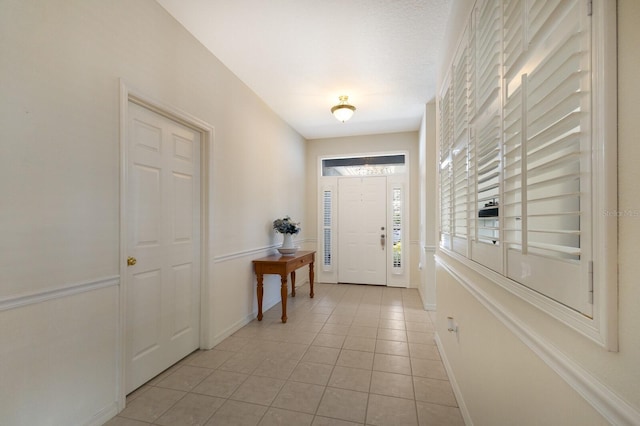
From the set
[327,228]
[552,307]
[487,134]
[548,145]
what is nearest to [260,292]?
[327,228]

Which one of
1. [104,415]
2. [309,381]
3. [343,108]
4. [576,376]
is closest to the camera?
[576,376]

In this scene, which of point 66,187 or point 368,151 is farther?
point 368,151

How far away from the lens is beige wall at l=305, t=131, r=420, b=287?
504cm

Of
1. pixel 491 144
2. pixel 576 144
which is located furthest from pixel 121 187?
pixel 576 144

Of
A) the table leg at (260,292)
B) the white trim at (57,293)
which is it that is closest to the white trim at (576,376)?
the white trim at (57,293)

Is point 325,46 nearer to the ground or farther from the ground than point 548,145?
farther from the ground

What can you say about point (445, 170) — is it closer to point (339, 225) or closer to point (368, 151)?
point (368, 151)

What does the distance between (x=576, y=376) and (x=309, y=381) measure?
187 centimetres

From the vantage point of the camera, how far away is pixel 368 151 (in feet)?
17.3

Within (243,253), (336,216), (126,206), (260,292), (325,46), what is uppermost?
(325,46)

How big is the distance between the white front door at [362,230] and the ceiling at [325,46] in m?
1.67

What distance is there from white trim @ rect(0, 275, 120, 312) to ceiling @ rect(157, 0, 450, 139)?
199 cm

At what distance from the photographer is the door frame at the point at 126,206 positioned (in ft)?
6.05

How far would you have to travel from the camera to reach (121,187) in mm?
1840
